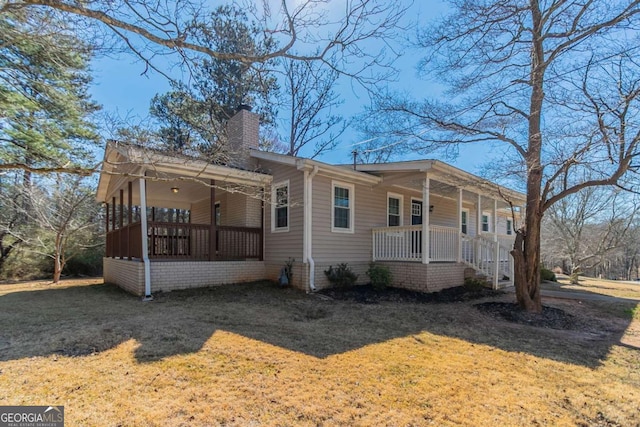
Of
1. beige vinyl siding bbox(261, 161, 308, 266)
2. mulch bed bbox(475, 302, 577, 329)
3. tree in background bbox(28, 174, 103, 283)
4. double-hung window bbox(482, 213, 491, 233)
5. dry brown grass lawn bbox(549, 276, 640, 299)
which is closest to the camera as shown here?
mulch bed bbox(475, 302, 577, 329)

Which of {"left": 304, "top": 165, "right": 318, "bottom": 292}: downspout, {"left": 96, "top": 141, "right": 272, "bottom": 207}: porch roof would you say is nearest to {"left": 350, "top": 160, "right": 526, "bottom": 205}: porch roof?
{"left": 304, "top": 165, "right": 318, "bottom": 292}: downspout

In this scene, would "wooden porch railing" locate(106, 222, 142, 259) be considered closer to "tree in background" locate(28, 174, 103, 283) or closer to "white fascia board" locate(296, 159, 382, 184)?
"tree in background" locate(28, 174, 103, 283)

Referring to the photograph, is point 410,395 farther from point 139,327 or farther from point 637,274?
point 637,274

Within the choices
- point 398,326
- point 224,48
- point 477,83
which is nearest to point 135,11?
point 224,48

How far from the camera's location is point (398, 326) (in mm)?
6039

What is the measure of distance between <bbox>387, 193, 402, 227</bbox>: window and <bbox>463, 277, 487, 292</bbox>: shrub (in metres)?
2.89

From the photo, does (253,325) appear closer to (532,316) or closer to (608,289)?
(532,316)

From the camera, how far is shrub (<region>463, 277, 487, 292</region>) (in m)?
9.71

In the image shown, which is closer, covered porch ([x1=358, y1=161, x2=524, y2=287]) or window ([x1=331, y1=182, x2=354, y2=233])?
covered porch ([x1=358, y1=161, x2=524, y2=287])

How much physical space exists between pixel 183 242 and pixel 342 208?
4.73 m

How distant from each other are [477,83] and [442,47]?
115cm

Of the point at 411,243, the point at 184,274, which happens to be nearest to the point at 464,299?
the point at 411,243

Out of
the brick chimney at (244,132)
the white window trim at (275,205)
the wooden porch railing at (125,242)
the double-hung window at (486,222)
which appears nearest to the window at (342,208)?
the white window trim at (275,205)

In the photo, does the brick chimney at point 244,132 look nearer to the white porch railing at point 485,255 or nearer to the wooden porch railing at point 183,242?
the wooden porch railing at point 183,242
